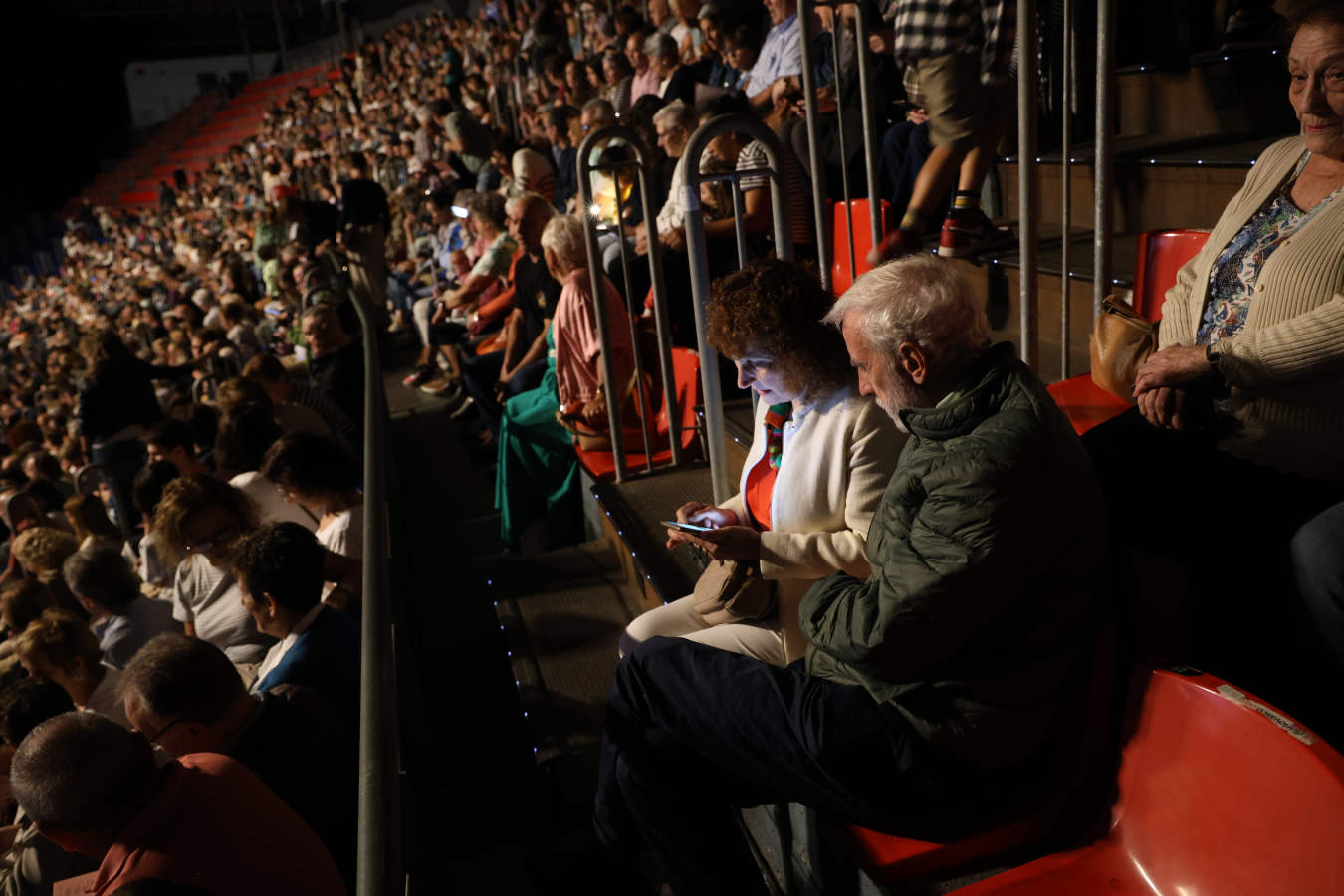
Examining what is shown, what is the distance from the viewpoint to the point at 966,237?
3.57 meters

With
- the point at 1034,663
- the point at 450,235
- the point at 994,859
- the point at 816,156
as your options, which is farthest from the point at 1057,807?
the point at 450,235

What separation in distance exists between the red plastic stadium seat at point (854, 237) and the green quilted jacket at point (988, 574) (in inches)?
87.8

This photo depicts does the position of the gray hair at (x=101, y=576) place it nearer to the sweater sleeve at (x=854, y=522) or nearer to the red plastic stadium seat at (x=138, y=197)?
the sweater sleeve at (x=854, y=522)

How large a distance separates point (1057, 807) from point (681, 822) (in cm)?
63

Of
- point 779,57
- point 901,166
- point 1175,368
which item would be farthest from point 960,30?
point 779,57

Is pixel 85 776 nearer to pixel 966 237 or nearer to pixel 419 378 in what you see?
Result: pixel 966 237

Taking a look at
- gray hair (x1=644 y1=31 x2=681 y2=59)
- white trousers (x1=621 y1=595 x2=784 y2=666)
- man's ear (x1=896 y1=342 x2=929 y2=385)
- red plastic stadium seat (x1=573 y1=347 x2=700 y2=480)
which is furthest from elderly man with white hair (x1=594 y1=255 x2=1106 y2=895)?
gray hair (x1=644 y1=31 x2=681 y2=59)

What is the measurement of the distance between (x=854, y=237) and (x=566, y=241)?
1.11 m

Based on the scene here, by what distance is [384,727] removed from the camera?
4.78 ft

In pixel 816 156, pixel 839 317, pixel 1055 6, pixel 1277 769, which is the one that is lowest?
pixel 1277 769

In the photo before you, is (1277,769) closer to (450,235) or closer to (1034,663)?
(1034,663)

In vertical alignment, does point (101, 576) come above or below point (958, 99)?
below

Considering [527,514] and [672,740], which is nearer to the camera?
[672,740]

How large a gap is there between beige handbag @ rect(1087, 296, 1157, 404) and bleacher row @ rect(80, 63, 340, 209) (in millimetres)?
25444
